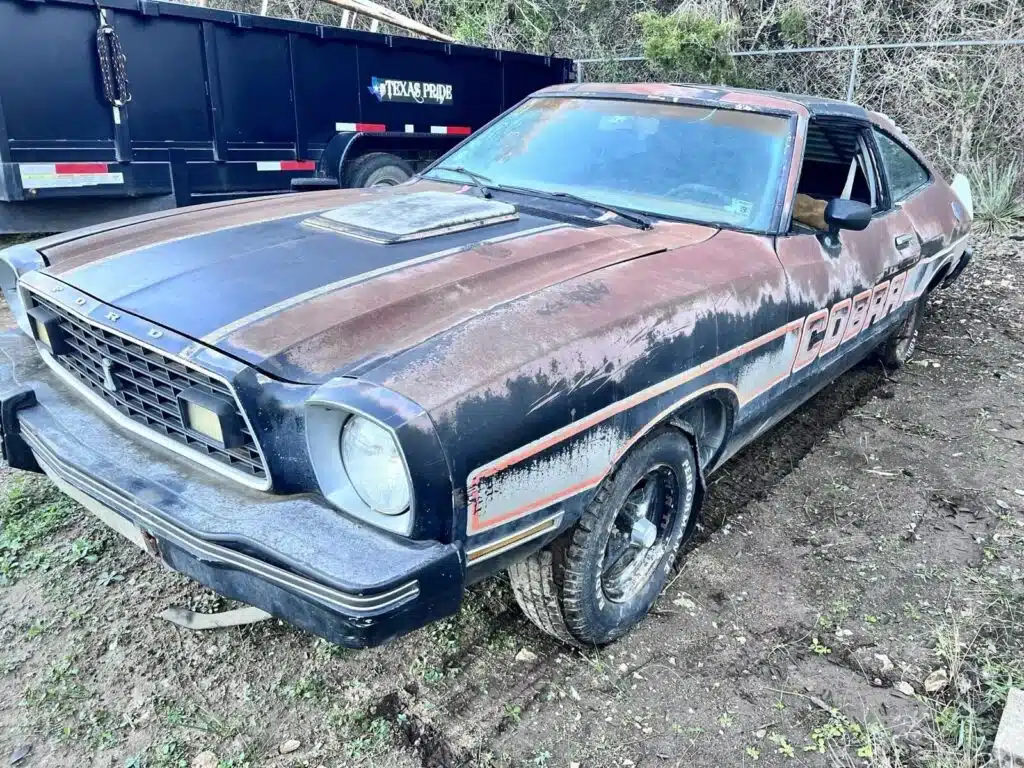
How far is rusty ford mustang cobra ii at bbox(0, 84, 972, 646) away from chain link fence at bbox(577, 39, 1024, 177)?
724cm

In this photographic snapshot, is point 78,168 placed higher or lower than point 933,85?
lower

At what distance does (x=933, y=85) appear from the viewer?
31.5 ft

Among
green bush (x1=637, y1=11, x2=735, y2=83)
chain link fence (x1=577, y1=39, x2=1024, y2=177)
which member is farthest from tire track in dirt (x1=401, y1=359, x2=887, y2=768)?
chain link fence (x1=577, y1=39, x2=1024, y2=177)

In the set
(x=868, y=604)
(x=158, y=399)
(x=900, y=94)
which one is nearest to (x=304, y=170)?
(x=158, y=399)

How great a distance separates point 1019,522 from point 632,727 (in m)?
2.20

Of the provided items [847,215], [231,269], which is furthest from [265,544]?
[847,215]

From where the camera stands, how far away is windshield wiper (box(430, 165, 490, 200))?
11.0 ft

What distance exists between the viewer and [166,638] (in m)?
2.55

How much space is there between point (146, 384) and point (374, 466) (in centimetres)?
83

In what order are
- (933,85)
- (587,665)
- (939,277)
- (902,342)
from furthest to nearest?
(933,85) < (902,342) < (939,277) < (587,665)

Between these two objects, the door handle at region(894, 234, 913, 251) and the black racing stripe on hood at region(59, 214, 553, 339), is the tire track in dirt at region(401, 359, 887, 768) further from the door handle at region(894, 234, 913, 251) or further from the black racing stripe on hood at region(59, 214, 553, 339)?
the door handle at region(894, 234, 913, 251)

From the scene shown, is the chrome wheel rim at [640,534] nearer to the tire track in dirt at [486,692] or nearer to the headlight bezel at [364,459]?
the tire track in dirt at [486,692]

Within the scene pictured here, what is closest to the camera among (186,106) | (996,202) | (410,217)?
(410,217)

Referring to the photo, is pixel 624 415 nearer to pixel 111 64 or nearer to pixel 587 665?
pixel 587 665
